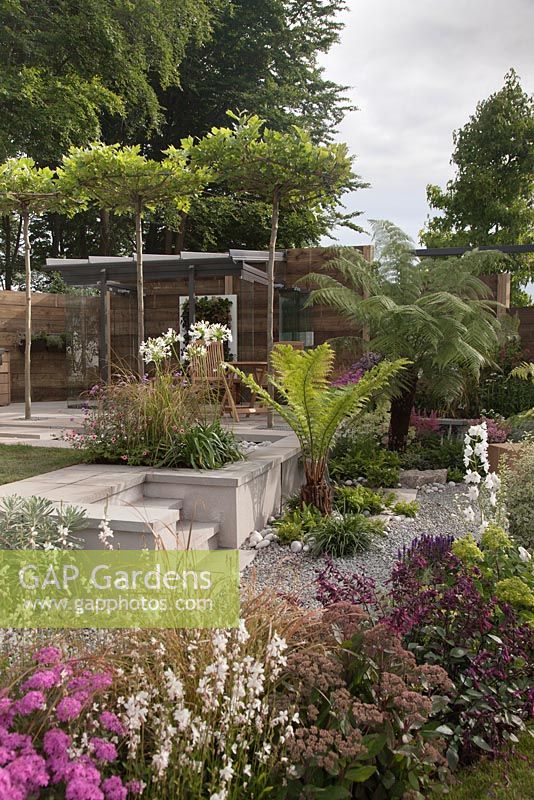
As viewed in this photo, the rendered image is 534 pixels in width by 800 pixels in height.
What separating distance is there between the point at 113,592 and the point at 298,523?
1993 mm

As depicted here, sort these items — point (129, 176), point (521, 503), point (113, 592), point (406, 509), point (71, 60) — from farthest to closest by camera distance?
point (71, 60)
point (129, 176)
point (406, 509)
point (521, 503)
point (113, 592)

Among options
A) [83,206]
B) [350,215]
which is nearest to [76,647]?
[83,206]

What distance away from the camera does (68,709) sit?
4.59 ft

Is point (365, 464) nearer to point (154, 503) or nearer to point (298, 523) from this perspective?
point (298, 523)

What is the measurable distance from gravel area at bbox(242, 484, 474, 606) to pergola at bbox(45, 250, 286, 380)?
527 centimetres

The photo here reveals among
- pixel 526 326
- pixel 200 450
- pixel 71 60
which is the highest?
pixel 71 60

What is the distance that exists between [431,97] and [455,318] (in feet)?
8.65

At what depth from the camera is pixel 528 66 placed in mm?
15742

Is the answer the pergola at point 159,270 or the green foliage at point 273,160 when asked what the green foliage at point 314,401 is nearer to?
the green foliage at point 273,160

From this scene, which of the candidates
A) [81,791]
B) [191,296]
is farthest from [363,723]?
[191,296]

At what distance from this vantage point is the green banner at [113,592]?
6.88 ft

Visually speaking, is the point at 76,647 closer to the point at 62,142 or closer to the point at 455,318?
the point at 455,318

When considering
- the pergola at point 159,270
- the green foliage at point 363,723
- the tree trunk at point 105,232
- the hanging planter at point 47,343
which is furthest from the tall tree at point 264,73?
the green foliage at point 363,723

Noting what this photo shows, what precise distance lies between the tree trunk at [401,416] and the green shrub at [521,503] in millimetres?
2544
